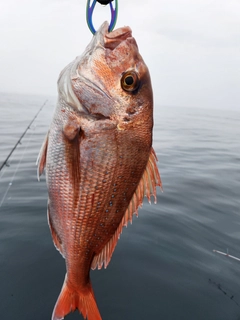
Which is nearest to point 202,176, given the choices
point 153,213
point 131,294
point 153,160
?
point 153,213

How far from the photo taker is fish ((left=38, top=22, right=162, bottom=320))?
177 centimetres

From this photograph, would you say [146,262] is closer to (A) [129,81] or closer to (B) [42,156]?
(B) [42,156]

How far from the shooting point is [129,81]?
1777 mm

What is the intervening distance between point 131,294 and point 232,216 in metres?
3.47

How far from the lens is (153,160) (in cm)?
193

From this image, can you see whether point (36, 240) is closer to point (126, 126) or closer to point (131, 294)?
point (131, 294)

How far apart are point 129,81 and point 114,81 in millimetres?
104

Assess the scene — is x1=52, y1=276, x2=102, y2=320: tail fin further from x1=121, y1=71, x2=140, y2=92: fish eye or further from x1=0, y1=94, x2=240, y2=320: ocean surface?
x1=121, y1=71, x2=140, y2=92: fish eye

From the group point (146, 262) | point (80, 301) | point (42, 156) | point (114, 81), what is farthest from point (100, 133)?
point (146, 262)

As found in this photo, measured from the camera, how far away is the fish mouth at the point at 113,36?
71.0 inches

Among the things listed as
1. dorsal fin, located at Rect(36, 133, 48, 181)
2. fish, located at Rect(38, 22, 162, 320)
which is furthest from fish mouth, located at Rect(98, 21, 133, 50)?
dorsal fin, located at Rect(36, 133, 48, 181)

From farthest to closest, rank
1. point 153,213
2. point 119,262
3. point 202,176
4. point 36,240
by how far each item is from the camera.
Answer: point 202,176, point 153,213, point 36,240, point 119,262

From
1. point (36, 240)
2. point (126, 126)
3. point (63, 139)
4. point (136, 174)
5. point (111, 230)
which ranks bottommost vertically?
point (36, 240)

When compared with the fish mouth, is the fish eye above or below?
below
